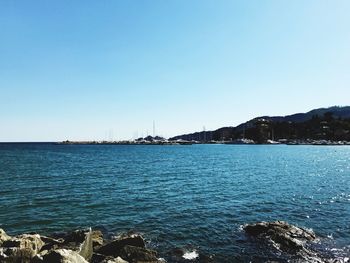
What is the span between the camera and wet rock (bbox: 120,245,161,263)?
20.4 meters

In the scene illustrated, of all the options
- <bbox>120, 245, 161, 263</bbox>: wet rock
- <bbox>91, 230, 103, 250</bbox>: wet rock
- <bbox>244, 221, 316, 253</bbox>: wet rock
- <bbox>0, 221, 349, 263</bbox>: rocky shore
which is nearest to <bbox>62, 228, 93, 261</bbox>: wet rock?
<bbox>0, 221, 349, 263</bbox>: rocky shore

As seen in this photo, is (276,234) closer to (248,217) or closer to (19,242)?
(248,217)

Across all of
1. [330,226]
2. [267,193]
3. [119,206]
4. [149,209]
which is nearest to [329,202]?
[267,193]

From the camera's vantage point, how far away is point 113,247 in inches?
850

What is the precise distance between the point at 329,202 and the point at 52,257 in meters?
34.1

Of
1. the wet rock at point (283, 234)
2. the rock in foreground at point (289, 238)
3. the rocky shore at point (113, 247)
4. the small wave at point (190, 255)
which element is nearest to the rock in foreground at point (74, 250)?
the rocky shore at point (113, 247)

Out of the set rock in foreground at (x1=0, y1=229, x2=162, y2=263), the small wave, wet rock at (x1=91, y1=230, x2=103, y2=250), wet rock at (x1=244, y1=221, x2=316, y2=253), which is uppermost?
rock in foreground at (x1=0, y1=229, x2=162, y2=263)

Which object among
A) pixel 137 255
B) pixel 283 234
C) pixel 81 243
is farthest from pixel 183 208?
pixel 81 243

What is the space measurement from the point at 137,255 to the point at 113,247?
6.05ft

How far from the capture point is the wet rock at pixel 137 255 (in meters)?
20.4

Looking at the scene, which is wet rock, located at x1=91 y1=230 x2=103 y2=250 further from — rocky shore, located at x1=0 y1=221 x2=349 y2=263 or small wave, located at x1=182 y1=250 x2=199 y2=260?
small wave, located at x1=182 y1=250 x2=199 y2=260

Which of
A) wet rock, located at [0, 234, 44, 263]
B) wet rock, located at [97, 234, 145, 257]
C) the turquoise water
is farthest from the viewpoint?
the turquoise water

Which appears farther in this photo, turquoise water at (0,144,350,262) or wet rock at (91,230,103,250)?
turquoise water at (0,144,350,262)

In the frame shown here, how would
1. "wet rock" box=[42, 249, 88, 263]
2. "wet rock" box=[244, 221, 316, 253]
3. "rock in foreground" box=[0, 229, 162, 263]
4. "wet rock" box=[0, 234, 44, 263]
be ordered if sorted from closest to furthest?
"wet rock" box=[42, 249, 88, 263] → "rock in foreground" box=[0, 229, 162, 263] → "wet rock" box=[0, 234, 44, 263] → "wet rock" box=[244, 221, 316, 253]
